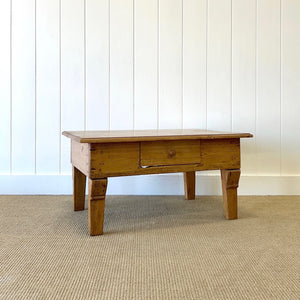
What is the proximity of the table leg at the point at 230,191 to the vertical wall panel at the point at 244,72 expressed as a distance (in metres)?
0.52

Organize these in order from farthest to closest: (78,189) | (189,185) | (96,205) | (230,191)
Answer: (189,185)
(78,189)
(230,191)
(96,205)

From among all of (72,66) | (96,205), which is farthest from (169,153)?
(72,66)

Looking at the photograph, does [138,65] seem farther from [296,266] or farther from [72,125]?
[296,266]

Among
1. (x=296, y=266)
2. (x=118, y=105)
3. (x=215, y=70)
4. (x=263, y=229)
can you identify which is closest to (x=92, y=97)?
(x=118, y=105)

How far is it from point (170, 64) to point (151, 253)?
116cm

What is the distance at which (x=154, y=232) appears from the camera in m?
1.32

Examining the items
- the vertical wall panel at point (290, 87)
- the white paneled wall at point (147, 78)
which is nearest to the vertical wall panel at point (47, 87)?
the white paneled wall at point (147, 78)

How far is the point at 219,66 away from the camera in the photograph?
1950mm

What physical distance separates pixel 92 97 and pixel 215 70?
0.70 metres

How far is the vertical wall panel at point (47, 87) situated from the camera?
1.91 metres

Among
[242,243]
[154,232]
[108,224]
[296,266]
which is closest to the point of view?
[296,266]

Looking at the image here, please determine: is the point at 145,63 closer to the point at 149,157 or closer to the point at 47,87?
the point at 47,87

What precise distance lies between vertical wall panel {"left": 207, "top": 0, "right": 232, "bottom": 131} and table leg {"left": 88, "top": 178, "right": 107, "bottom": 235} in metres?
Result: 0.90

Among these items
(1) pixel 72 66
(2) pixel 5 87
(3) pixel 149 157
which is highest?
(1) pixel 72 66
